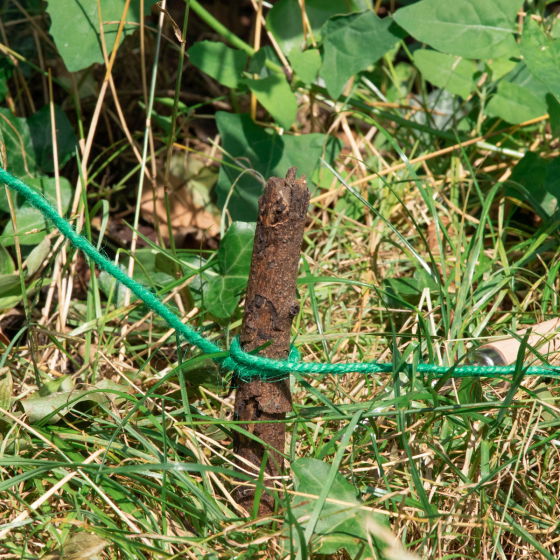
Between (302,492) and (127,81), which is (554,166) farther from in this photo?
(127,81)

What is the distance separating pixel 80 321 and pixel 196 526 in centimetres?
69

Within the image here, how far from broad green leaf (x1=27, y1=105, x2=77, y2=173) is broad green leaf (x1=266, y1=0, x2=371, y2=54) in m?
0.64

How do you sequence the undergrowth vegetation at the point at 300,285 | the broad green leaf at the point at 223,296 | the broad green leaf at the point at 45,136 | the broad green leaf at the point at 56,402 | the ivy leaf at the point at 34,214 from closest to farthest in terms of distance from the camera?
the undergrowth vegetation at the point at 300,285
the broad green leaf at the point at 56,402
the broad green leaf at the point at 223,296
the ivy leaf at the point at 34,214
the broad green leaf at the point at 45,136

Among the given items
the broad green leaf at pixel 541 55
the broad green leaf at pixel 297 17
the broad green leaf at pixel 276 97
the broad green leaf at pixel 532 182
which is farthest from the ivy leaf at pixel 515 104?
the broad green leaf at pixel 276 97

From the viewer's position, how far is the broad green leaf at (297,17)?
1885 millimetres

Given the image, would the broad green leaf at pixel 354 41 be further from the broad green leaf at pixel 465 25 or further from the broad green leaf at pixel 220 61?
the broad green leaf at pixel 220 61

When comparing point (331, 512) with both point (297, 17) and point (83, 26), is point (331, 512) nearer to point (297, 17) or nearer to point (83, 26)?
point (83, 26)

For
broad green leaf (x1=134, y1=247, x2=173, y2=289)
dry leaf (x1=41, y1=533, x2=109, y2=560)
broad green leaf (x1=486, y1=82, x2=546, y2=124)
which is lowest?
dry leaf (x1=41, y1=533, x2=109, y2=560)

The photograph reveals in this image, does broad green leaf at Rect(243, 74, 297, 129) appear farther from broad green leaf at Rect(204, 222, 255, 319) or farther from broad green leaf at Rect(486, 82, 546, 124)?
broad green leaf at Rect(486, 82, 546, 124)

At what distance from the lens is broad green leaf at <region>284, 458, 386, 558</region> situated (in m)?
1.04

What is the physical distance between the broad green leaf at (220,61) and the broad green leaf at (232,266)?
0.47 metres

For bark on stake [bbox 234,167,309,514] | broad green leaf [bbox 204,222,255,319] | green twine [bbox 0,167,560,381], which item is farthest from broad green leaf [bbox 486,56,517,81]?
bark on stake [bbox 234,167,309,514]

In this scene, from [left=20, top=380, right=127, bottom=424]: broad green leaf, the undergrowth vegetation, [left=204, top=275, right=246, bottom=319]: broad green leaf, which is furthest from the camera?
[left=204, top=275, right=246, bottom=319]: broad green leaf

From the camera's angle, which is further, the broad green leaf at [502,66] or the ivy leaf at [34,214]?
the broad green leaf at [502,66]
